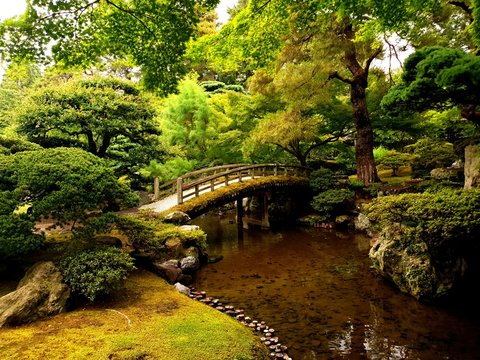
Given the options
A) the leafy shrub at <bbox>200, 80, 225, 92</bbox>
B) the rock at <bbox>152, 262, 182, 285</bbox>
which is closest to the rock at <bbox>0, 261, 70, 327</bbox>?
the rock at <bbox>152, 262, 182, 285</bbox>

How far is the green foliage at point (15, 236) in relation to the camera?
5211 mm

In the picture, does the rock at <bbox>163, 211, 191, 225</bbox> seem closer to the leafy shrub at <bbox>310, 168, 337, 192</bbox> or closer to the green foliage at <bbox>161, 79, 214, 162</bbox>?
the green foliage at <bbox>161, 79, 214, 162</bbox>

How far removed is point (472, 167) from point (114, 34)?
10.4 meters

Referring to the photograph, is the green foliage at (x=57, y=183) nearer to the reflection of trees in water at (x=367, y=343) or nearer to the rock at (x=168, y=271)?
the rock at (x=168, y=271)

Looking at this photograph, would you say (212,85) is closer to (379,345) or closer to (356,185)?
(356,185)

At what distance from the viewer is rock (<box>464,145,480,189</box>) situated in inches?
370

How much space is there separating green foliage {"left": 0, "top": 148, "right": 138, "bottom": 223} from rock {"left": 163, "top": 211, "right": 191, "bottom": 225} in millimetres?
4173

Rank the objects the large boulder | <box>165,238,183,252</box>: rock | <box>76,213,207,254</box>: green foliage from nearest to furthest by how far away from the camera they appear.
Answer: <box>76,213,207,254</box>: green foliage
the large boulder
<box>165,238,183,252</box>: rock

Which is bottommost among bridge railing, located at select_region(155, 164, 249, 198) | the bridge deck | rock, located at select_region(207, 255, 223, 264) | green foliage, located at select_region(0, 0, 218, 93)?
rock, located at select_region(207, 255, 223, 264)

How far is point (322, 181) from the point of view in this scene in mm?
17281

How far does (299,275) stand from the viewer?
9586 mm

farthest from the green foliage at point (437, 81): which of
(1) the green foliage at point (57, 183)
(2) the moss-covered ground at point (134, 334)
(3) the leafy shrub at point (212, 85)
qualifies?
(3) the leafy shrub at point (212, 85)

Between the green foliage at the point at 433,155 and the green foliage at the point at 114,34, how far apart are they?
15.4 m

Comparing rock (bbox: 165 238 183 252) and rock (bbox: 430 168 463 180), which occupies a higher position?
rock (bbox: 430 168 463 180)
